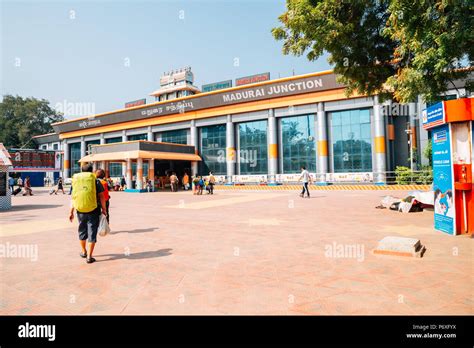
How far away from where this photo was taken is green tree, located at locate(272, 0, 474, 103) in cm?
784

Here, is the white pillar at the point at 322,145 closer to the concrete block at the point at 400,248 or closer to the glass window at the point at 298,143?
the glass window at the point at 298,143

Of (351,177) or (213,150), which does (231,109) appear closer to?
(213,150)

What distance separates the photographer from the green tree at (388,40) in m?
7.84

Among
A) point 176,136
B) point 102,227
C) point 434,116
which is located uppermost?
point 176,136

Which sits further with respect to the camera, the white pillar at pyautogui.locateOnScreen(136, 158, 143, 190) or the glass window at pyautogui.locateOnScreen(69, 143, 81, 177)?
the glass window at pyautogui.locateOnScreen(69, 143, 81, 177)

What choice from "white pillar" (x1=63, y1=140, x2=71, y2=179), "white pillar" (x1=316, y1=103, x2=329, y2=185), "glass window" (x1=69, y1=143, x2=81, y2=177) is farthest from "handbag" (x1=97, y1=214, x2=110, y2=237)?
"white pillar" (x1=63, y1=140, x2=71, y2=179)

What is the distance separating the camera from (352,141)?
86.0 feet

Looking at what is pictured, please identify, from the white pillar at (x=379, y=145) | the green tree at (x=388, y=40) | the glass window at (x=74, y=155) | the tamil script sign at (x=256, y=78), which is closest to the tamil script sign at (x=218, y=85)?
the tamil script sign at (x=256, y=78)

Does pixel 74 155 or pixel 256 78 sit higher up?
pixel 256 78

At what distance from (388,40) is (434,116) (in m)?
6.68

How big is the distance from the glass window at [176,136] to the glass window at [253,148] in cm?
758

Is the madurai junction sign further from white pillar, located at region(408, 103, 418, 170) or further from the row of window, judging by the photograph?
white pillar, located at region(408, 103, 418, 170)

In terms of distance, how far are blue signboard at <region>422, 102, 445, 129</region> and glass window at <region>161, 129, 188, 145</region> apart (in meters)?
29.8

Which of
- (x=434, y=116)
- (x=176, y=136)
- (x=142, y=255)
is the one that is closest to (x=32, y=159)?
(x=176, y=136)
